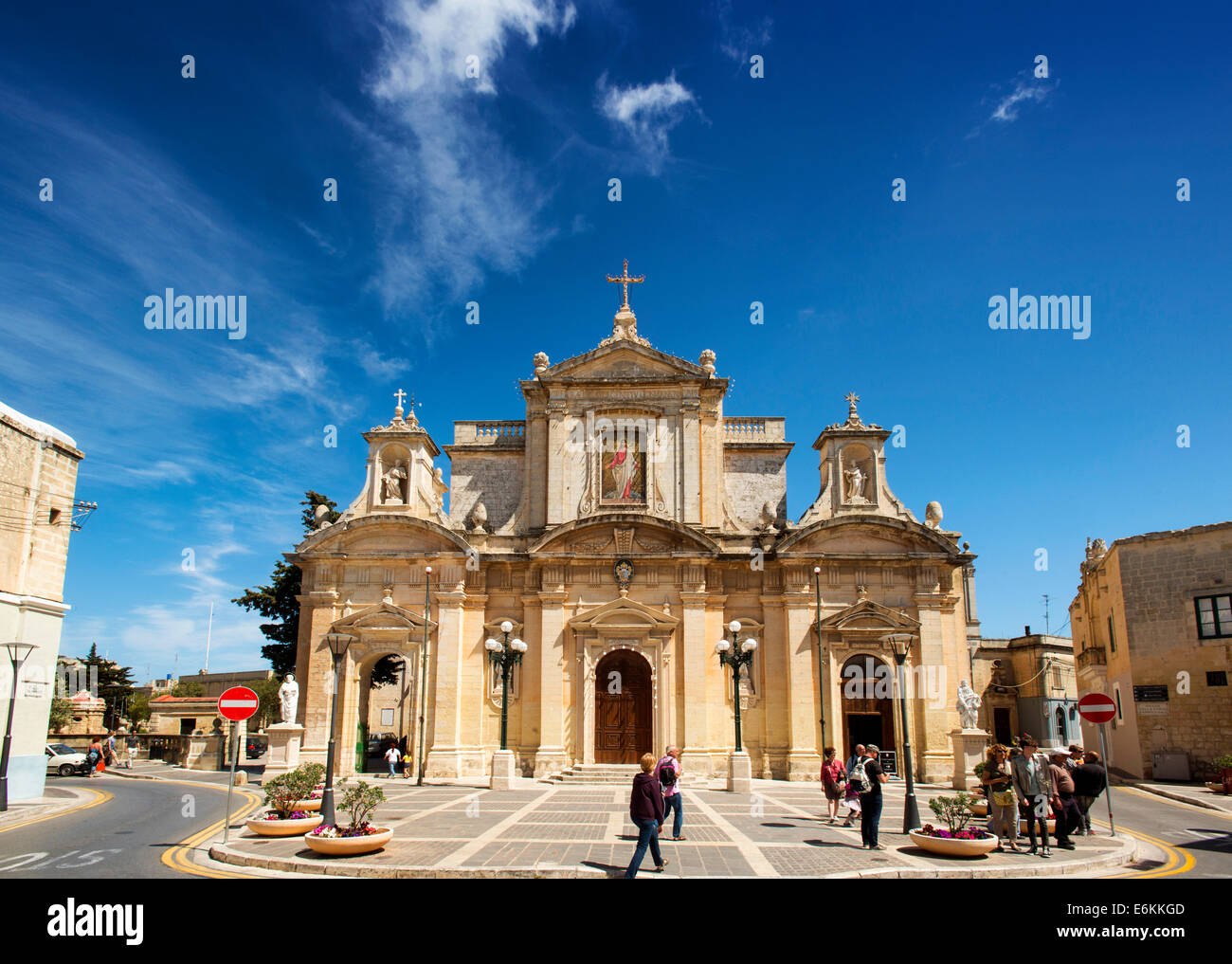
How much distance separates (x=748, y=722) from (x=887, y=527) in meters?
8.80

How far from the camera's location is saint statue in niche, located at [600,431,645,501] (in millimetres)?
32281

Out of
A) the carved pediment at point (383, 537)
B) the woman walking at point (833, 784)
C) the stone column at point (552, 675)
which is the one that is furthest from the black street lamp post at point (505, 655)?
the woman walking at point (833, 784)

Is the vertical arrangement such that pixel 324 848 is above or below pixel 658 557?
below

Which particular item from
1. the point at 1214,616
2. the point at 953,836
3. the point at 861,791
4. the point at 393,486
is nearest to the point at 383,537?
the point at 393,486

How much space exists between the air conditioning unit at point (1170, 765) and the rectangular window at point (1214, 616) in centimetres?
441

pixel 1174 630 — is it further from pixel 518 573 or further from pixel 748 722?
pixel 518 573

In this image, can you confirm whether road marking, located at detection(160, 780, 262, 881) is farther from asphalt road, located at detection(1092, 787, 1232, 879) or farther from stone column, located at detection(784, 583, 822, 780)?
stone column, located at detection(784, 583, 822, 780)

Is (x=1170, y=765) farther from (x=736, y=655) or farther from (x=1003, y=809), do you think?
(x=1003, y=809)

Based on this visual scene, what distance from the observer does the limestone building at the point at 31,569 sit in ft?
78.3

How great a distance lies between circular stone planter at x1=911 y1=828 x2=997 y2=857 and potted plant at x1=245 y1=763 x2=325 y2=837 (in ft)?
37.7

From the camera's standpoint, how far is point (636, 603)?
100 ft

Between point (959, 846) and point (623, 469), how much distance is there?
20.4 metres

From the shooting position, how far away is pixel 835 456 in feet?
107
